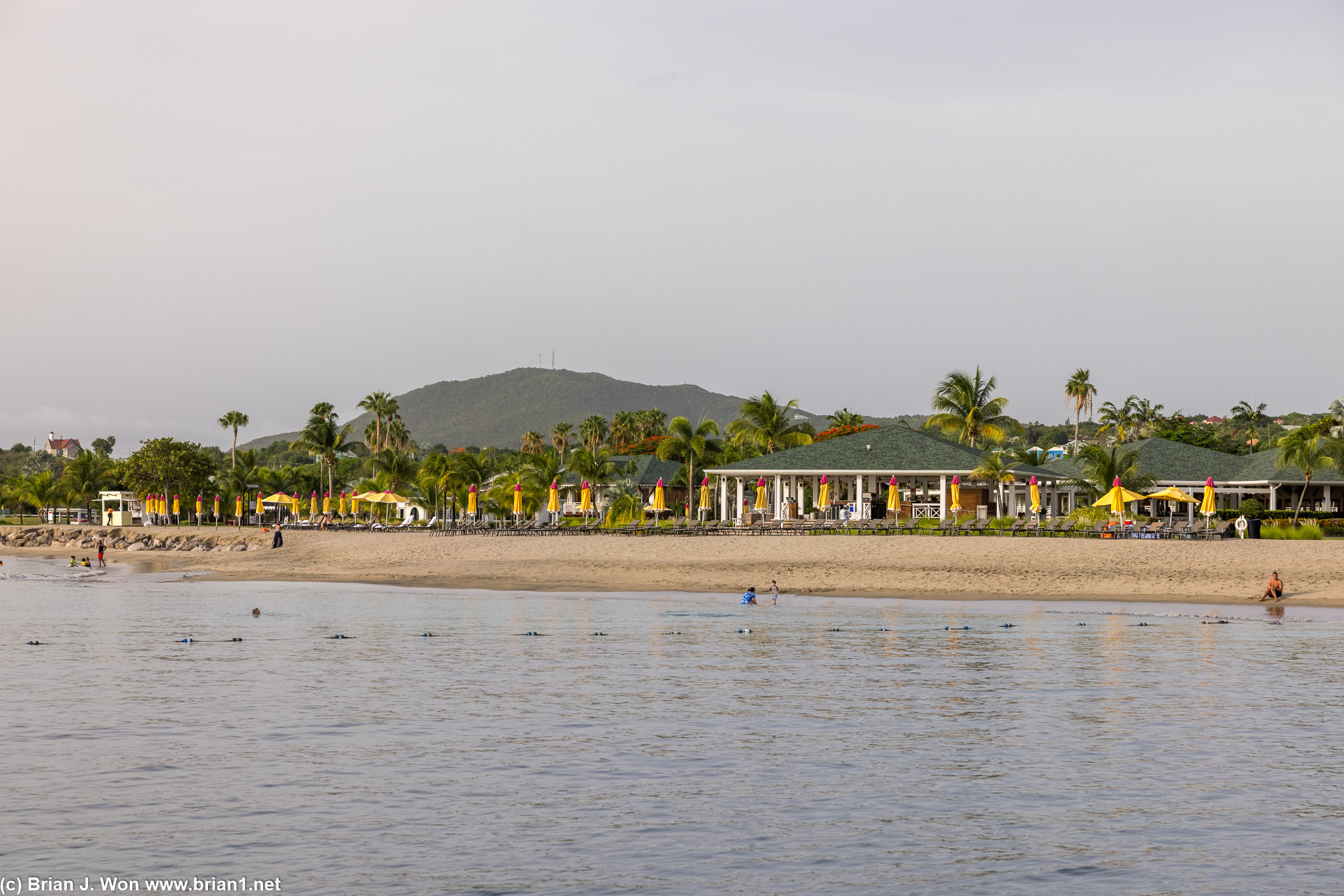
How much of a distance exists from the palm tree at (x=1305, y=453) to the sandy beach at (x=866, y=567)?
11.8m

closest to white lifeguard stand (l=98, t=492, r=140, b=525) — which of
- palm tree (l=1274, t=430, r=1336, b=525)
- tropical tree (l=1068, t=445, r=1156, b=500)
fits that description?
tropical tree (l=1068, t=445, r=1156, b=500)

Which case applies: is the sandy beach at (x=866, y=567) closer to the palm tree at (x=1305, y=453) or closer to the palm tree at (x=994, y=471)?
the palm tree at (x=994, y=471)

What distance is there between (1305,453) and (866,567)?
70.8 feet

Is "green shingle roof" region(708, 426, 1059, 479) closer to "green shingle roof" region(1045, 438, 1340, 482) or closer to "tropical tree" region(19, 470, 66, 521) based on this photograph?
"green shingle roof" region(1045, 438, 1340, 482)

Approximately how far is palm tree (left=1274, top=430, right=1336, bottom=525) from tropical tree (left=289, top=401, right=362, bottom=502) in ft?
200

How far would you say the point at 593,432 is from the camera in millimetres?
110500

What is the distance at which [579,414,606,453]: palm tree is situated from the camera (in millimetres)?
110562

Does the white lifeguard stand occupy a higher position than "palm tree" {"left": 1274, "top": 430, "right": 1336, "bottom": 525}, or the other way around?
"palm tree" {"left": 1274, "top": 430, "right": 1336, "bottom": 525}

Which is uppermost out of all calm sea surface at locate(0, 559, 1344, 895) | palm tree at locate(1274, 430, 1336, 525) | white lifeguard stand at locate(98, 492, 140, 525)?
palm tree at locate(1274, 430, 1336, 525)

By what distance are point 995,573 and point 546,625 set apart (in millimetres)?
15583

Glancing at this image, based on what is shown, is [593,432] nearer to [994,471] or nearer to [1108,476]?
[994,471]

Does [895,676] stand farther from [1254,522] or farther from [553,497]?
[553,497]

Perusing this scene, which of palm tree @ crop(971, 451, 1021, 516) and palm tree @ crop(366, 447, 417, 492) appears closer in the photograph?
palm tree @ crop(971, 451, 1021, 516)

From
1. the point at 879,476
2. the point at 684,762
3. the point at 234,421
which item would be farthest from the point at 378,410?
the point at 684,762
